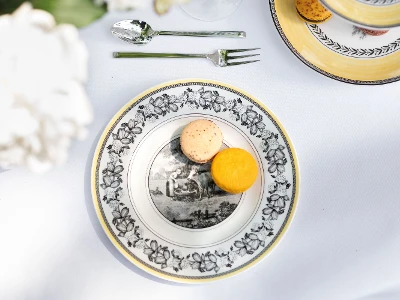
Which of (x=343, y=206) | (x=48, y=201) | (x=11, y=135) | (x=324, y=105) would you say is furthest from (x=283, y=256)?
(x=11, y=135)

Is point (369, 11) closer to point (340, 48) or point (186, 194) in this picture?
point (340, 48)

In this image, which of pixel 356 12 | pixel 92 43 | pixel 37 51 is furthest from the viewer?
pixel 92 43

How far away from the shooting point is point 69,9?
355 mm

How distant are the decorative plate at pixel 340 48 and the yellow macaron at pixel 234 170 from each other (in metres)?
0.15

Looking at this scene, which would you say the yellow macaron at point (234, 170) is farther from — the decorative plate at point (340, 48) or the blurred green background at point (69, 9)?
the blurred green background at point (69, 9)

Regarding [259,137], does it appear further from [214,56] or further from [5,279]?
[5,279]

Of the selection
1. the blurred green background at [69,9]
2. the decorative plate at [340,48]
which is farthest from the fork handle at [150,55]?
the blurred green background at [69,9]

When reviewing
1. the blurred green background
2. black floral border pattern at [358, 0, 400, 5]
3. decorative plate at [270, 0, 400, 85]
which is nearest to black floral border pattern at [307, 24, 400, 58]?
decorative plate at [270, 0, 400, 85]

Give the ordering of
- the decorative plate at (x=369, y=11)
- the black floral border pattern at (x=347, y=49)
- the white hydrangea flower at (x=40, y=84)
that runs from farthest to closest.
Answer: the black floral border pattern at (x=347, y=49) < the decorative plate at (x=369, y=11) < the white hydrangea flower at (x=40, y=84)

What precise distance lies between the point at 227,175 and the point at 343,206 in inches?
7.2

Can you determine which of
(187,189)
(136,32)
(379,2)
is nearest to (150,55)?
(136,32)

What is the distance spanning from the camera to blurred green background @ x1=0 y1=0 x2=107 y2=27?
1.15ft

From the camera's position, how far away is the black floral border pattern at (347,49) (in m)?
0.65

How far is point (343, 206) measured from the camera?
0.67 m
